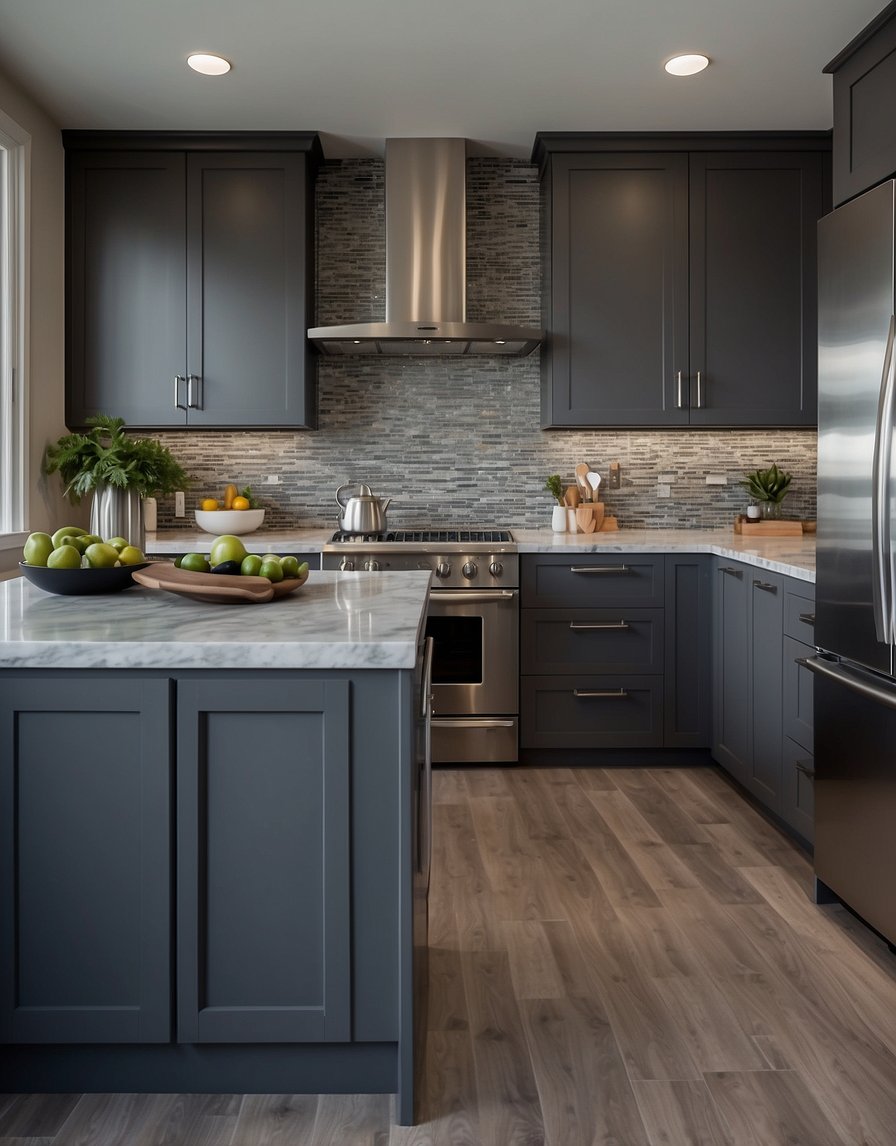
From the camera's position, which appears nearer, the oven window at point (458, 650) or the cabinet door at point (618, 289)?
the oven window at point (458, 650)

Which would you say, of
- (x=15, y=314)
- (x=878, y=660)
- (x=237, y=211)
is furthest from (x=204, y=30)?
(x=878, y=660)

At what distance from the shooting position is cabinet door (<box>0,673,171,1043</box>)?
1.71m

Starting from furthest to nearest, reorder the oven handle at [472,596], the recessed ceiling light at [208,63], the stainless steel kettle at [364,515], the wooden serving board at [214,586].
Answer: the stainless steel kettle at [364,515] → the oven handle at [472,596] → the recessed ceiling light at [208,63] → the wooden serving board at [214,586]

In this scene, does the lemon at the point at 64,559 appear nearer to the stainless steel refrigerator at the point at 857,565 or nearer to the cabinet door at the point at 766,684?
the stainless steel refrigerator at the point at 857,565

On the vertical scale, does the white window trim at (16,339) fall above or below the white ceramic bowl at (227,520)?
above

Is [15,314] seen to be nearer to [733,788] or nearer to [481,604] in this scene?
[481,604]

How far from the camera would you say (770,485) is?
4.45 m

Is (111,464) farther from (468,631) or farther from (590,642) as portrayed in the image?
(590,642)

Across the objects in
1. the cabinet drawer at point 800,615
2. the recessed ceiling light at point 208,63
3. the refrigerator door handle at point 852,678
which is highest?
the recessed ceiling light at point 208,63

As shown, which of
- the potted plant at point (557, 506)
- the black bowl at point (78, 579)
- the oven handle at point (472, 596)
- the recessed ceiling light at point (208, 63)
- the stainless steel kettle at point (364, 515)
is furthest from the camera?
the potted plant at point (557, 506)

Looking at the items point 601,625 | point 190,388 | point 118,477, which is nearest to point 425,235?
point 190,388

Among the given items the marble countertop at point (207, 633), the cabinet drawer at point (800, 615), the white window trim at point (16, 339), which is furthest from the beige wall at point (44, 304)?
the cabinet drawer at point (800, 615)

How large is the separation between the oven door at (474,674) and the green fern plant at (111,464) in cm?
118

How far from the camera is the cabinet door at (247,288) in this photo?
A: 13.7 ft
